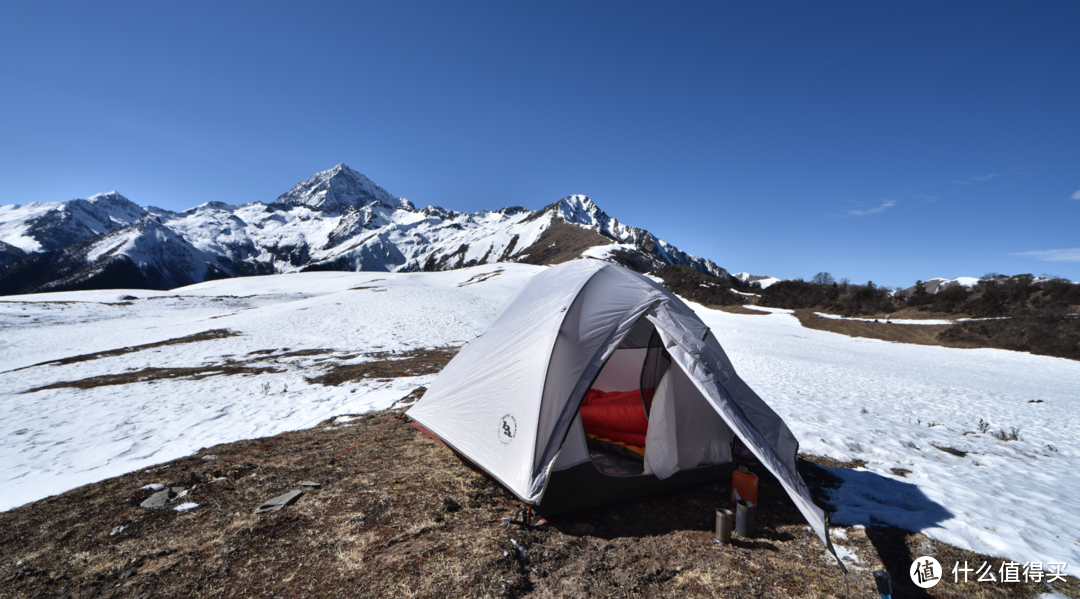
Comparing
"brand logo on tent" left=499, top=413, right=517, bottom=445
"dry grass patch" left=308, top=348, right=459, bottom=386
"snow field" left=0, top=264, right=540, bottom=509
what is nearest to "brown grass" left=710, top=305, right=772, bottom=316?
"snow field" left=0, top=264, right=540, bottom=509

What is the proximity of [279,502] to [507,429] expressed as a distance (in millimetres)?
3165

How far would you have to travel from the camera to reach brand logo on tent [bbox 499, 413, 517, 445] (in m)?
5.40

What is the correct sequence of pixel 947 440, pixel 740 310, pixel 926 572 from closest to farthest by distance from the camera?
pixel 926 572, pixel 947 440, pixel 740 310

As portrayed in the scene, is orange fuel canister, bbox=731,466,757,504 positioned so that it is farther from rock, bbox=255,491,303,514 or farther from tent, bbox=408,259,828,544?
rock, bbox=255,491,303,514

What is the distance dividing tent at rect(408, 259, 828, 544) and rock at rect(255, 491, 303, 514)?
214 cm

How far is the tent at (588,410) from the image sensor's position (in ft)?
16.1

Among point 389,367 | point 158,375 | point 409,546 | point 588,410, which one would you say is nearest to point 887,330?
point 588,410

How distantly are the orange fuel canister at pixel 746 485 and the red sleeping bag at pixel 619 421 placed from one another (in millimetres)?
1633

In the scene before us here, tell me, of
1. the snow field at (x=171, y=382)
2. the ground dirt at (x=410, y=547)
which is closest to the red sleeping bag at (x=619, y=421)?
the ground dirt at (x=410, y=547)

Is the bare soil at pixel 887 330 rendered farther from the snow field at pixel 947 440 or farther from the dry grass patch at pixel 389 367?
the dry grass patch at pixel 389 367

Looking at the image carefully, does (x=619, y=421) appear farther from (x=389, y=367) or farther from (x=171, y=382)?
(x=171, y=382)

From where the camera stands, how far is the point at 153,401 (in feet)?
35.3

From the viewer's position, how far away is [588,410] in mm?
6848

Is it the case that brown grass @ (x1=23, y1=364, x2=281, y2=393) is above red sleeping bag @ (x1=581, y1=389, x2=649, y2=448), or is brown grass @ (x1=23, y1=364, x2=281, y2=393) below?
below
